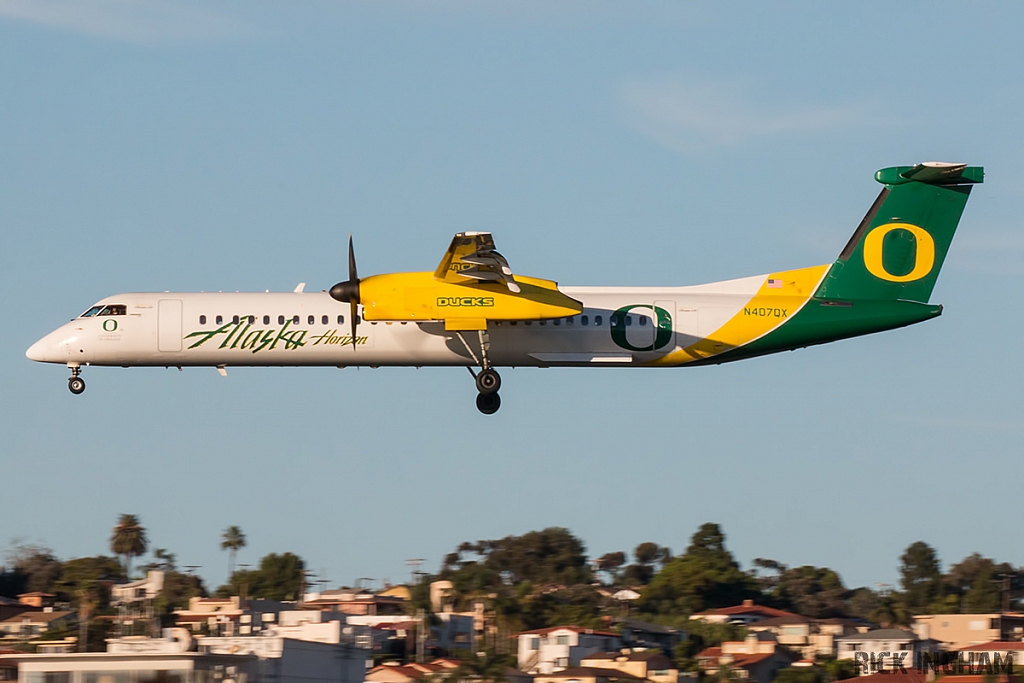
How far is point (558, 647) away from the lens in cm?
4419

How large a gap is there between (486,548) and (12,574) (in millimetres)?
27145

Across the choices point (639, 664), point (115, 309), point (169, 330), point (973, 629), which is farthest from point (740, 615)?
point (115, 309)

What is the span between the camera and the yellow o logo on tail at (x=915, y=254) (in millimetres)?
26453

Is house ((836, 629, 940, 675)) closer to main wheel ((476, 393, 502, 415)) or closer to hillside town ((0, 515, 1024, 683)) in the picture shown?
hillside town ((0, 515, 1024, 683))

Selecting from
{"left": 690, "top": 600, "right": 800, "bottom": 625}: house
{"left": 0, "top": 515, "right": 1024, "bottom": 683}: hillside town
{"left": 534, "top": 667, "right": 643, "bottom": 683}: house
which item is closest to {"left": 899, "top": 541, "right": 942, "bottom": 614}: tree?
{"left": 0, "top": 515, "right": 1024, "bottom": 683}: hillside town

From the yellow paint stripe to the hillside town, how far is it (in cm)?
922

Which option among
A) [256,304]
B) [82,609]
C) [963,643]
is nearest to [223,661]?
[256,304]

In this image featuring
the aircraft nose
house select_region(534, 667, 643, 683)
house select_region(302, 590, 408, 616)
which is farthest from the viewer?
house select_region(302, 590, 408, 616)

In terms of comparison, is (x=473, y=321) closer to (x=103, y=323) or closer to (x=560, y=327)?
(x=560, y=327)

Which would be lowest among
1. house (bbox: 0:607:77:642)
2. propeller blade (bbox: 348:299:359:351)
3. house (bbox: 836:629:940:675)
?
house (bbox: 836:629:940:675)

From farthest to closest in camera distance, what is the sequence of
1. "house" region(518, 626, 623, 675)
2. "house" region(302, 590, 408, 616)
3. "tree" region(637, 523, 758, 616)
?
1. "tree" region(637, 523, 758, 616)
2. "house" region(302, 590, 408, 616)
3. "house" region(518, 626, 623, 675)

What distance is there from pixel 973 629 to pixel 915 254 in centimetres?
3168

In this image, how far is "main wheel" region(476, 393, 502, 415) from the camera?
85.4ft

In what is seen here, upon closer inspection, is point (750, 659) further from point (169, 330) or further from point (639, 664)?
point (169, 330)
